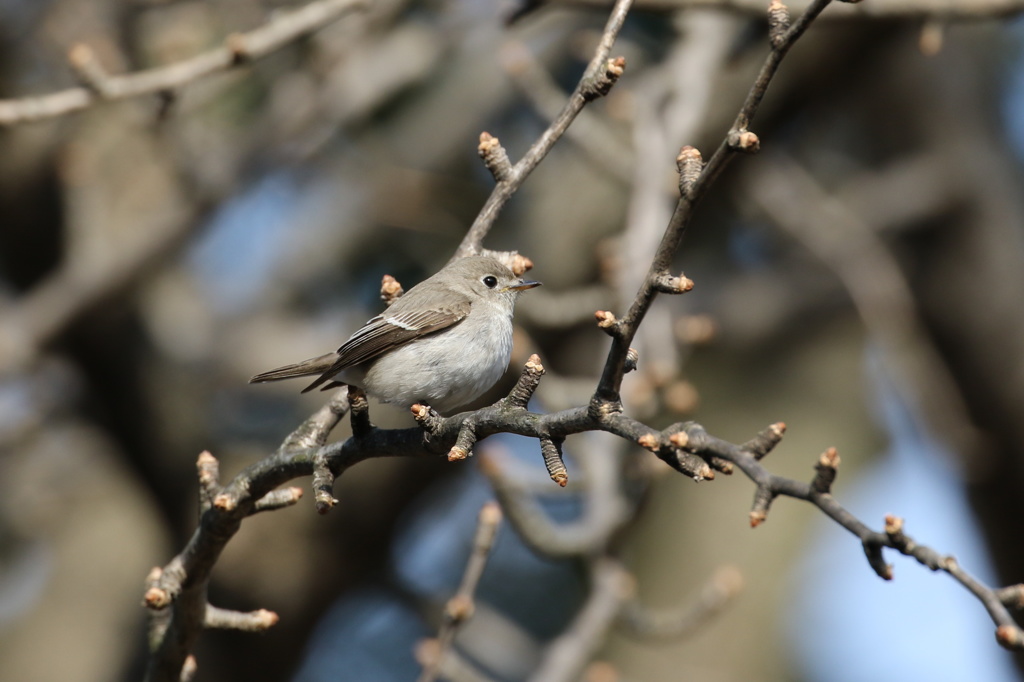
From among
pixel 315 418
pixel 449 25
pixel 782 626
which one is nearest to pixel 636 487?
pixel 315 418

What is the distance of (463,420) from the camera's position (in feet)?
6.65

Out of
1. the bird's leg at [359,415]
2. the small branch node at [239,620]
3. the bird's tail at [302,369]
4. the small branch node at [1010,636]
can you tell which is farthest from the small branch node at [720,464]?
the bird's tail at [302,369]

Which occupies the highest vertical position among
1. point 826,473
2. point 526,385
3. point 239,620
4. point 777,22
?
point 777,22

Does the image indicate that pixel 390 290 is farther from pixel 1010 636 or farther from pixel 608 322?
pixel 1010 636


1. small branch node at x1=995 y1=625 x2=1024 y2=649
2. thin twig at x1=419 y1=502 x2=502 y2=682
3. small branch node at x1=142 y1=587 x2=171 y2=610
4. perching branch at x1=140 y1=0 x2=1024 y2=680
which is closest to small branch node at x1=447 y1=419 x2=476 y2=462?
perching branch at x1=140 y1=0 x2=1024 y2=680

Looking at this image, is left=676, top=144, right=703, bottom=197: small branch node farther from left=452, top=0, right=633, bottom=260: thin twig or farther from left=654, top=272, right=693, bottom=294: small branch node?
left=452, top=0, right=633, bottom=260: thin twig

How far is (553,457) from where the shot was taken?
184cm

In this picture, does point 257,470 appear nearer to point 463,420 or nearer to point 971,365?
point 463,420

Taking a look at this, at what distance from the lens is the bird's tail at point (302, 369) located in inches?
127

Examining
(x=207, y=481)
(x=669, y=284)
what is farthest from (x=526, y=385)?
(x=207, y=481)

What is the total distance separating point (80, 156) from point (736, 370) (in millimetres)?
5686

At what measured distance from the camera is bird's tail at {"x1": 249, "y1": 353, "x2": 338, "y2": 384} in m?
3.23

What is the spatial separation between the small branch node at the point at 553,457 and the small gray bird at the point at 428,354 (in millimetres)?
1531

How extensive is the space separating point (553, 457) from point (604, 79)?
1.17 metres
